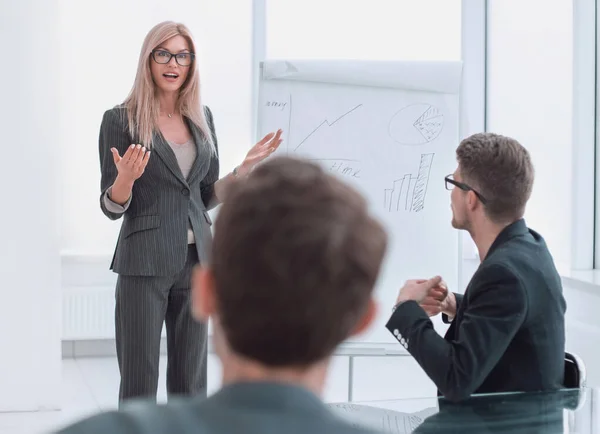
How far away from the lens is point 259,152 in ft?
9.72

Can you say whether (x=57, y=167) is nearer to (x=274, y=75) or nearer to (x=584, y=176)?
(x=274, y=75)

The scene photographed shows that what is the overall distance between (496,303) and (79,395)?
3.12 metres

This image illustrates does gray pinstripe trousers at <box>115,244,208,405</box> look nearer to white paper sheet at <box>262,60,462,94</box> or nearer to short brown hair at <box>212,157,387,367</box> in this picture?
white paper sheet at <box>262,60,462,94</box>

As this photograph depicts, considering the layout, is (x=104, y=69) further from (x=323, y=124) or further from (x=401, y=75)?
(x=401, y=75)

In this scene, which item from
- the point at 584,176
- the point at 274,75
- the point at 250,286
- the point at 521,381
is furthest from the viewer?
the point at 584,176

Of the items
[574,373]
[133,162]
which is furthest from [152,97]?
[574,373]

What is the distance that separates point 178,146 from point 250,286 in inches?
86.4

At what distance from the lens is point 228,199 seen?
705 millimetres

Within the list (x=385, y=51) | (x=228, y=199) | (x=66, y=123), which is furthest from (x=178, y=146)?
(x=385, y=51)

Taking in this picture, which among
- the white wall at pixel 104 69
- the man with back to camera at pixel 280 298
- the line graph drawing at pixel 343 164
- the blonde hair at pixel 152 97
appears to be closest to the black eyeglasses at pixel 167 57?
the blonde hair at pixel 152 97

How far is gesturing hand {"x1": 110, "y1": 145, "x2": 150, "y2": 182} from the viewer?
2561mm

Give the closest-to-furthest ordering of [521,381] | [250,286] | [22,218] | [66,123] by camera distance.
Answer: [250,286]
[521,381]
[22,218]
[66,123]

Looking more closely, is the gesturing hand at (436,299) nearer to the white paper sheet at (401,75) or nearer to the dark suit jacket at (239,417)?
the dark suit jacket at (239,417)

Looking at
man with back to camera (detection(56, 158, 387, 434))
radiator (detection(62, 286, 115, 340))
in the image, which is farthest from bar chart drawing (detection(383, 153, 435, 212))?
man with back to camera (detection(56, 158, 387, 434))
